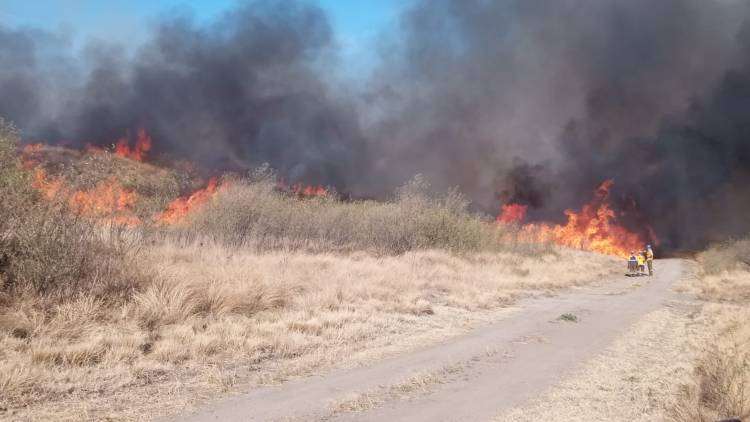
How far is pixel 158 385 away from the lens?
22.0ft

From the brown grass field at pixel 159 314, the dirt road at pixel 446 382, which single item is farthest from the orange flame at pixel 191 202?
the dirt road at pixel 446 382

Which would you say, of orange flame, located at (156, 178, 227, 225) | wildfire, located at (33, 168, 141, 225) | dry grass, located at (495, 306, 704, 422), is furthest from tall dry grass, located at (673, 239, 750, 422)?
orange flame, located at (156, 178, 227, 225)

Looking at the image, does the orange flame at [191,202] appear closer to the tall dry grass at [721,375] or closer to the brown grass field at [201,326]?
the brown grass field at [201,326]

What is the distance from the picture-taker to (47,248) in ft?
31.1

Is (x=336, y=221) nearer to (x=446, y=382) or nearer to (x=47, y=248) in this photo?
(x=47, y=248)

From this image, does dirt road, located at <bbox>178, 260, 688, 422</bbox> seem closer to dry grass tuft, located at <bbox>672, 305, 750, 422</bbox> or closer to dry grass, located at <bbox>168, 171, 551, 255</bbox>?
dry grass tuft, located at <bbox>672, 305, 750, 422</bbox>

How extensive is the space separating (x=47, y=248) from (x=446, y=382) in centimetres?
842

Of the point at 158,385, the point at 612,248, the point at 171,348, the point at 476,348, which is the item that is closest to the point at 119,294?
the point at 171,348

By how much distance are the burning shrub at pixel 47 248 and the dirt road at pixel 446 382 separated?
18.1ft

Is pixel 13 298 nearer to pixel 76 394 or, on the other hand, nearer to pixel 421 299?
pixel 76 394

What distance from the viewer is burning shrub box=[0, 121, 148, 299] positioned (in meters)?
9.11

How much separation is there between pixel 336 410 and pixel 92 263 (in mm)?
7112

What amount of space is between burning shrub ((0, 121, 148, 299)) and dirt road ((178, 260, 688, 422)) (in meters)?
5.52

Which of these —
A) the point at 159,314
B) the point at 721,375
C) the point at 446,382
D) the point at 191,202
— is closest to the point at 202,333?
the point at 159,314
